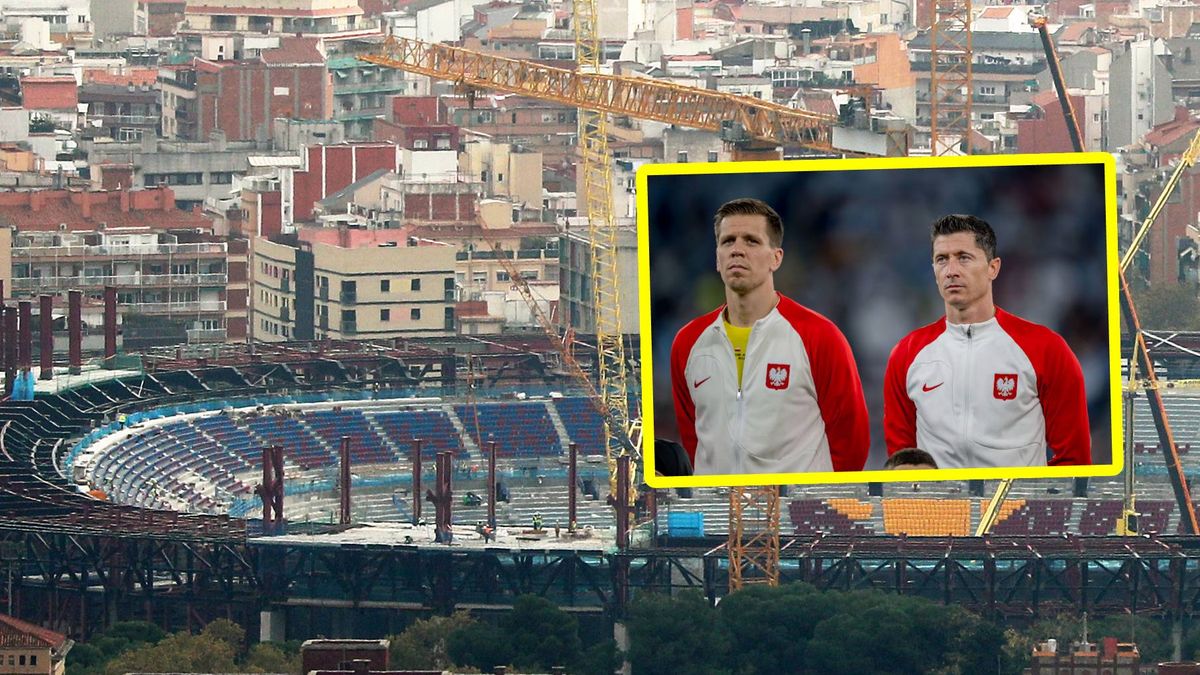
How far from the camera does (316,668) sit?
28859 mm

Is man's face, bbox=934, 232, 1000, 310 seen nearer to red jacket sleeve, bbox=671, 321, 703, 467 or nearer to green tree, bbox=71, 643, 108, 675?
red jacket sleeve, bbox=671, 321, 703, 467

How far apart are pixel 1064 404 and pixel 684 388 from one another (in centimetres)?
72

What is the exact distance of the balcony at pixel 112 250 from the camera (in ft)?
226

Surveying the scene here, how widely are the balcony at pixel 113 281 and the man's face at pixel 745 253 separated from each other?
6151cm

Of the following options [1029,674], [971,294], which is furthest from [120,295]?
[971,294]

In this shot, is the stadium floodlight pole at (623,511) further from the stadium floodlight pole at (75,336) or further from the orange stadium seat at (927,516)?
the stadium floodlight pole at (75,336)

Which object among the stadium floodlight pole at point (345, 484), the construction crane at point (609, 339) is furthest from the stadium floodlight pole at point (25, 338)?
the construction crane at point (609, 339)

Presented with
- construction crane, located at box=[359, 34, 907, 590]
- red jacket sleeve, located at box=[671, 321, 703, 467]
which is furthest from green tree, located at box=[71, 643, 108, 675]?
red jacket sleeve, located at box=[671, 321, 703, 467]

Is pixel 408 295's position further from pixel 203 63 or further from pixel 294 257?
pixel 203 63

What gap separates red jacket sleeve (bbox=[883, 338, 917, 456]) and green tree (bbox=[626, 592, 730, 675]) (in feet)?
88.1

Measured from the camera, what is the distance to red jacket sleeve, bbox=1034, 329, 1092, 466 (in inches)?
302

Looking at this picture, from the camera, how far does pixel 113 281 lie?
227 ft

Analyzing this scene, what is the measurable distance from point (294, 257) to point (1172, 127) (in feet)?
74.5

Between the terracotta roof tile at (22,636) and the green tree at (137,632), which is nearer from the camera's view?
the terracotta roof tile at (22,636)
